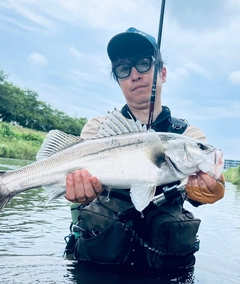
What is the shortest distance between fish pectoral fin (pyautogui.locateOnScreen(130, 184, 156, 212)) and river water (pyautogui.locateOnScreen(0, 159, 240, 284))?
2.93ft

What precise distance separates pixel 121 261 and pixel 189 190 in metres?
1.19

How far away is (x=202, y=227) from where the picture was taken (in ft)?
25.6

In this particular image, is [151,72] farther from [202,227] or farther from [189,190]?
[202,227]

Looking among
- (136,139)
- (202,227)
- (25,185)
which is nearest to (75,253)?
(25,185)

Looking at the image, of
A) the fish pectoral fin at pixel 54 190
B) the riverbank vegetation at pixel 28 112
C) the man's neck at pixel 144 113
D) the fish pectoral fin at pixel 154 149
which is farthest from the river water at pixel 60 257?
the riverbank vegetation at pixel 28 112

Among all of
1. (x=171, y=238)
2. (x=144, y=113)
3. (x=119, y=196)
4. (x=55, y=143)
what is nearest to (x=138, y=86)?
(x=144, y=113)

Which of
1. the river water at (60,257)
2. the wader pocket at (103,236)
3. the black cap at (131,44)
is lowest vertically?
the river water at (60,257)

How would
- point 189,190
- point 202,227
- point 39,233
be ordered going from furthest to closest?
point 202,227
point 39,233
point 189,190

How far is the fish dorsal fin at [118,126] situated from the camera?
3.76 m

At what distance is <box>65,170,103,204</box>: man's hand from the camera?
3545 millimetres

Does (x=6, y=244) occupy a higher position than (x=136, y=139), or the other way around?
(x=136, y=139)

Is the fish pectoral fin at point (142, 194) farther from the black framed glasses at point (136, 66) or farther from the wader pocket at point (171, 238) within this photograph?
the black framed glasses at point (136, 66)

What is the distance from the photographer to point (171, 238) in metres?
4.11

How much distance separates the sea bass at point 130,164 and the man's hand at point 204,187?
0.09 meters
